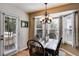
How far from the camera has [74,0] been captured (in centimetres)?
181

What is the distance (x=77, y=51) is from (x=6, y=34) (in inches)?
51.7

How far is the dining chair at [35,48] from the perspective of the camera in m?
2.05

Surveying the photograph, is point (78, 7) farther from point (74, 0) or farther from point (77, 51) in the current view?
point (77, 51)

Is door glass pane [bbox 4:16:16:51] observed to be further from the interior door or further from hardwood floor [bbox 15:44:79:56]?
the interior door

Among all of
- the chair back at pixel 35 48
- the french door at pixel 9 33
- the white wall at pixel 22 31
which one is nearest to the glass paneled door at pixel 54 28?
the chair back at pixel 35 48

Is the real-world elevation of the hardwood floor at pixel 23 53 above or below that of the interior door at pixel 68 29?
below

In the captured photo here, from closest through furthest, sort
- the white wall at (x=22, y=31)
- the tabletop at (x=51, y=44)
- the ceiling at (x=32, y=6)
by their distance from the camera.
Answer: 1. the ceiling at (x=32, y=6)
2. the white wall at (x=22, y=31)
3. the tabletop at (x=51, y=44)

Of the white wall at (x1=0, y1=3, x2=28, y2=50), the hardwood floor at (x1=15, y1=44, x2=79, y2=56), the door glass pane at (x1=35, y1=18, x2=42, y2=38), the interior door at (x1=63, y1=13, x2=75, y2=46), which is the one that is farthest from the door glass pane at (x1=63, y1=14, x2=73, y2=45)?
the white wall at (x1=0, y1=3, x2=28, y2=50)

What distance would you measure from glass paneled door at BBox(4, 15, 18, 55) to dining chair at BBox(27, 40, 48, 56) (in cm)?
29

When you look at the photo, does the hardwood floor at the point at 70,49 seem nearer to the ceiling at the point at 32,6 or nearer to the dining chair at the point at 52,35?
the dining chair at the point at 52,35

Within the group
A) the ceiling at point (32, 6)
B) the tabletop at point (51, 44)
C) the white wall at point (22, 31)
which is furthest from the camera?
the tabletop at point (51, 44)

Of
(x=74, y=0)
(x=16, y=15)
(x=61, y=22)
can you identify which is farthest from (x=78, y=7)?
(x=16, y=15)

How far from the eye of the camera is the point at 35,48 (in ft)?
7.27

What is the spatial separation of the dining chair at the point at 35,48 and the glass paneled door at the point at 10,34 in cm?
29
